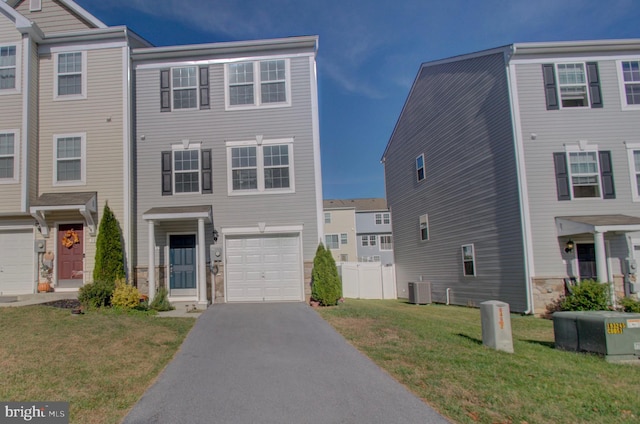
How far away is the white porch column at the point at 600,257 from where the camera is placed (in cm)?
1284

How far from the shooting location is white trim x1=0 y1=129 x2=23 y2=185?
13641 mm

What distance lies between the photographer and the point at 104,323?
9680mm

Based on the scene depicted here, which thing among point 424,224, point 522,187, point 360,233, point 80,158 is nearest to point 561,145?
point 522,187

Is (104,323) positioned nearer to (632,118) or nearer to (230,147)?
(230,147)

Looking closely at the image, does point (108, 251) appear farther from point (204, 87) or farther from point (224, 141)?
point (204, 87)

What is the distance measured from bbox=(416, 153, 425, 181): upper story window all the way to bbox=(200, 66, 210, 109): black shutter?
9.69 metres

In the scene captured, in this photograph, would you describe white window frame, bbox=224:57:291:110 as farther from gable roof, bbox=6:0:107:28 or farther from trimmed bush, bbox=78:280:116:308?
trimmed bush, bbox=78:280:116:308

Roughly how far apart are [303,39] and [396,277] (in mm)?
13642

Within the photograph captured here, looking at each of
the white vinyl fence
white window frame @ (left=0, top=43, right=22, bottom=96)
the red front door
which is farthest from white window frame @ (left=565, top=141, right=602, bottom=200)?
white window frame @ (left=0, top=43, right=22, bottom=96)

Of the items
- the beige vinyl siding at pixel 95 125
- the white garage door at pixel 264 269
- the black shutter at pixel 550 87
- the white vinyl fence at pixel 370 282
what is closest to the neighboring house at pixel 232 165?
the white garage door at pixel 264 269

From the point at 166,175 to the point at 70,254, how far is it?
3.67 meters

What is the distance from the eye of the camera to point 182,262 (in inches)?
559

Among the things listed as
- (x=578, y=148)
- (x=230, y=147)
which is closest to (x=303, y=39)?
(x=230, y=147)

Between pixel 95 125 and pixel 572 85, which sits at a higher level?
pixel 572 85
